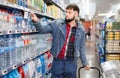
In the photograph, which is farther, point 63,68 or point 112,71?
point 63,68

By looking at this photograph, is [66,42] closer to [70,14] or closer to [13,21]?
[70,14]

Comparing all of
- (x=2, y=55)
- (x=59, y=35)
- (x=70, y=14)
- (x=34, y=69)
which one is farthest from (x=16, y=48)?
(x=34, y=69)

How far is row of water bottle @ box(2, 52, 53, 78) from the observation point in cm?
338

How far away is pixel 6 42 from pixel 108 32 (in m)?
5.46

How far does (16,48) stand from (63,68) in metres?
0.83

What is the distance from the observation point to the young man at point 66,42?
3811 millimetres

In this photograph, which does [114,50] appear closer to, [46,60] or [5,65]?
[46,60]

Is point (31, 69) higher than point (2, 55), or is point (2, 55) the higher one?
point (2, 55)

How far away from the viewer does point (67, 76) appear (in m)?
3.86

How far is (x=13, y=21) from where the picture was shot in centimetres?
332

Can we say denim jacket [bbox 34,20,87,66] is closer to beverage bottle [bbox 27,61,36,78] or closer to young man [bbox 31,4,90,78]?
young man [bbox 31,4,90,78]

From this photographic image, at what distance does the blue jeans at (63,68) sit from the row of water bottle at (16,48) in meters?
0.44

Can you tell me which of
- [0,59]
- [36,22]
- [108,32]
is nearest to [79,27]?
[36,22]

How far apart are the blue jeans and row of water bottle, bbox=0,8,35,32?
0.68 m
